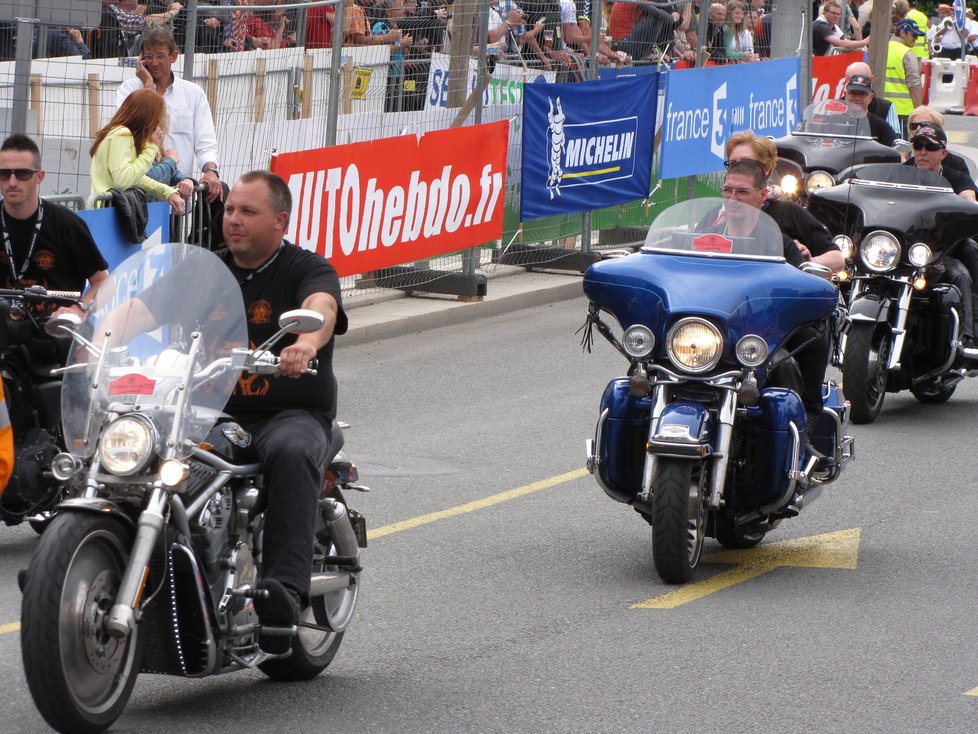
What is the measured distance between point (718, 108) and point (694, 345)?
38.1 feet

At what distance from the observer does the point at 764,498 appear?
23.8ft

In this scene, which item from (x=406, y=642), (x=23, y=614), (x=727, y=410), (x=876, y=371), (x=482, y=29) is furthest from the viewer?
(x=482, y=29)

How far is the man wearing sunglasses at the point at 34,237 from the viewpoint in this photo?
25.1 feet

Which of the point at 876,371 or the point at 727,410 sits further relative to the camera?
the point at 876,371

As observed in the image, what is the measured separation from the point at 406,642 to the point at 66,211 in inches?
110

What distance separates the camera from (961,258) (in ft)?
37.1

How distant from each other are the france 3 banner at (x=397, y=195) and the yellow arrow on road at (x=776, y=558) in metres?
5.17

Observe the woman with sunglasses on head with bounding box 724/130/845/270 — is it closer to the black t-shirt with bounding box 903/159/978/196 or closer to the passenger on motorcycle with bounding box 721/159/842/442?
the passenger on motorcycle with bounding box 721/159/842/442

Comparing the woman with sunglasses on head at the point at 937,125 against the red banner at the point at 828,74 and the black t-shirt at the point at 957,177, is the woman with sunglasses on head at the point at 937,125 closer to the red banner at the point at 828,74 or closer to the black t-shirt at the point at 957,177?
the black t-shirt at the point at 957,177

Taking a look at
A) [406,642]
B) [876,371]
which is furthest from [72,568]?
[876,371]

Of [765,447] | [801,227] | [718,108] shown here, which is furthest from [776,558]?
[718,108]

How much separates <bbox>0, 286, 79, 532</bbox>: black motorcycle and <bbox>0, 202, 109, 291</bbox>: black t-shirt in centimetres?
32

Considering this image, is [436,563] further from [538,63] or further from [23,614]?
[538,63]

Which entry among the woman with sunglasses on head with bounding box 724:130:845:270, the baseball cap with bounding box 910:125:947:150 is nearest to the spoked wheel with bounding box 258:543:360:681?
the woman with sunglasses on head with bounding box 724:130:845:270
